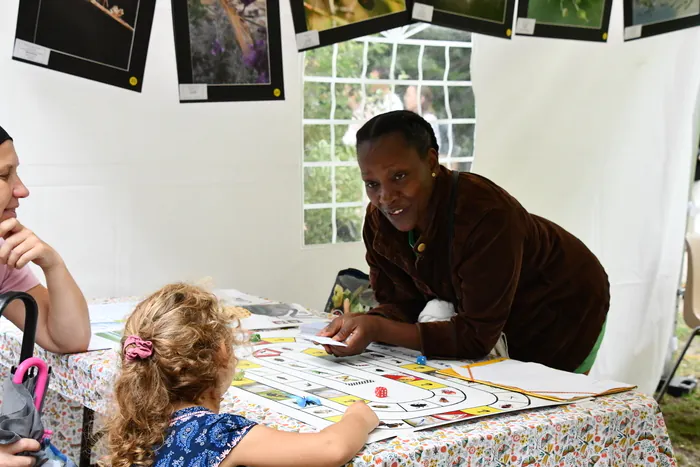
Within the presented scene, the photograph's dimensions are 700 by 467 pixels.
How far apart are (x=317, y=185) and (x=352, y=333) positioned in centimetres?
172

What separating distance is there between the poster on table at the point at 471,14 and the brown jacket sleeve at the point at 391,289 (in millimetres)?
1148

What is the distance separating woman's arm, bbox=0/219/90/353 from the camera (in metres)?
1.85

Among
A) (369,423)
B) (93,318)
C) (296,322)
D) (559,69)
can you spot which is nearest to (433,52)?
(559,69)

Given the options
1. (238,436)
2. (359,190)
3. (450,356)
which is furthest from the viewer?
(359,190)

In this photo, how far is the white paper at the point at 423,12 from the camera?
3084 mm

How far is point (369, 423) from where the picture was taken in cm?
144

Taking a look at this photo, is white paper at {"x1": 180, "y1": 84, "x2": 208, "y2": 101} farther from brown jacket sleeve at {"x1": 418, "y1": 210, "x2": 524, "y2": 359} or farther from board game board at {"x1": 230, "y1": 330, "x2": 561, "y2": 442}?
brown jacket sleeve at {"x1": 418, "y1": 210, "x2": 524, "y2": 359}

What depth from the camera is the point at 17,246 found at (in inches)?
71.2

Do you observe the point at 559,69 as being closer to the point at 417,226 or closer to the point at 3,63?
the point at 417,226

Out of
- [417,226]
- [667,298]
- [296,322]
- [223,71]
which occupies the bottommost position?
[667,298]

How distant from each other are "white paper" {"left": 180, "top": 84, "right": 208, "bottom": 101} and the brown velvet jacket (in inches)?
38.5

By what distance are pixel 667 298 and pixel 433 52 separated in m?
1.82

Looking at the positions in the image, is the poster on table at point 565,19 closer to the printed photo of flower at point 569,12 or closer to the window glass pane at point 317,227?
the printed photo of flower at point 569,12

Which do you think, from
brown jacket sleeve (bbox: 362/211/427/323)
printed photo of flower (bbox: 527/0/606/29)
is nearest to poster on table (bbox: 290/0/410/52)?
printed photo of flower (bbox: 527/0/606/29)
